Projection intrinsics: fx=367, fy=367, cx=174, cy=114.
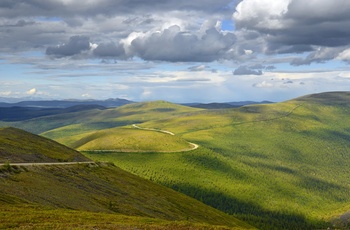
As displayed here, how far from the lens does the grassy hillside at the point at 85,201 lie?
62.1m

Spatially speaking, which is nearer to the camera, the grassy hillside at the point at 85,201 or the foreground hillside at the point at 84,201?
the foreground hillside at the point at 84,201

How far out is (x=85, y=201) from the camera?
9612 centimetres

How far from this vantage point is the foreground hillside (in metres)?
61.1

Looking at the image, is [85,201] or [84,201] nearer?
[84,201]

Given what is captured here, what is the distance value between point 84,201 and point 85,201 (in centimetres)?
53

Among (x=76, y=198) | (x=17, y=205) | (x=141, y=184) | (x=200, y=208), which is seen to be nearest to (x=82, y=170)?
(x=141, y=184)

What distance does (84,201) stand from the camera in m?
95.6

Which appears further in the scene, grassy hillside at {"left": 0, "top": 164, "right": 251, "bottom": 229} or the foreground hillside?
grassy hillside at {"left": 0, "top": 164, "right": 251, "bottom": 229}

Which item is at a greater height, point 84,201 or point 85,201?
point 84,201

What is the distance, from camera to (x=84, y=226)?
186 feet

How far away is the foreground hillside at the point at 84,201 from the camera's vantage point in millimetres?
61094

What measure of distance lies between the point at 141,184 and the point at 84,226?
353 ft

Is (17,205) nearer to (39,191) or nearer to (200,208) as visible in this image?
(39,191)

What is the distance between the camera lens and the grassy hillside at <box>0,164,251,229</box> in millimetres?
62094
